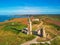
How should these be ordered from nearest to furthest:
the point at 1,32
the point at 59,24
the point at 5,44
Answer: the point at 5,44, the point at 1,32, the point at 59,24

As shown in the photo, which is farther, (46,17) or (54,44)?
(46,17)

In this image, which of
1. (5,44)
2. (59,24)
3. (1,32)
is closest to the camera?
(5,44)

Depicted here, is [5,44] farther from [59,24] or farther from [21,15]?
[59,24]

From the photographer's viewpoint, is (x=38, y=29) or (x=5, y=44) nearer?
(x=5, y=44)

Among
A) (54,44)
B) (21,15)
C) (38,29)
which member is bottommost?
(54,44)

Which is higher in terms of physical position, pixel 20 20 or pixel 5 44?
pixel 20 20

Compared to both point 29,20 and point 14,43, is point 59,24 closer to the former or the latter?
point 29,20

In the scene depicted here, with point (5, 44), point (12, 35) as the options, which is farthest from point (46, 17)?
point (5, 44)

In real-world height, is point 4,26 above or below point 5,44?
above

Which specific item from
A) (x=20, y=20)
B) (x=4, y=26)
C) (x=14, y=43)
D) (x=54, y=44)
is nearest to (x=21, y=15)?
(x=20, y=20)
